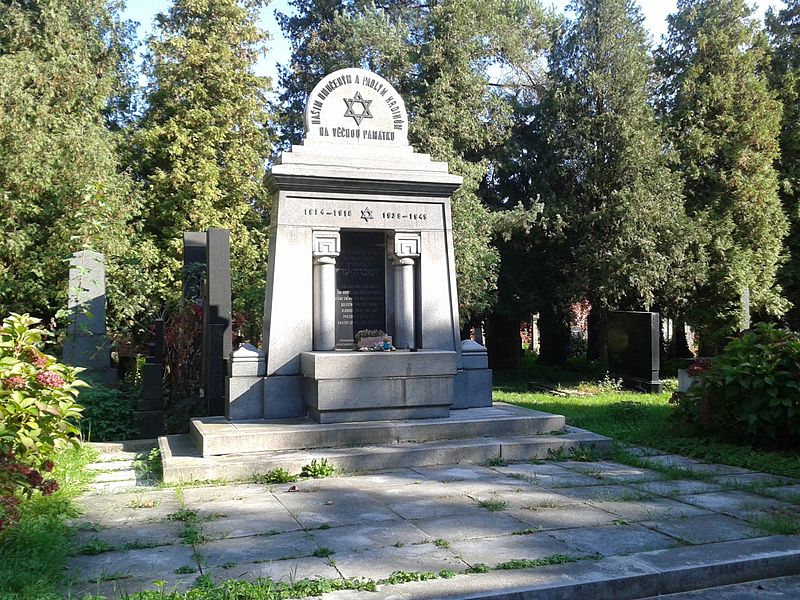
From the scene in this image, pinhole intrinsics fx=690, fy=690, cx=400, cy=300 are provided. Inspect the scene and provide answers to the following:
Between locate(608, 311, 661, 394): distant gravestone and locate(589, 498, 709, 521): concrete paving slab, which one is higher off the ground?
locate(608, 311, 661, 394): distant gravestone

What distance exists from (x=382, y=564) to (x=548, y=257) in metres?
17.3

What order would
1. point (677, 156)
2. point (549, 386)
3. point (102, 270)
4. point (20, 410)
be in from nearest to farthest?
point (20, 410)
point (102, 270)
point (549, 386)
point (677, 156)

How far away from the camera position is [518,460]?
739 cm

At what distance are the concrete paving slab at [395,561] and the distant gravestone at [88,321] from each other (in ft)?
24.6

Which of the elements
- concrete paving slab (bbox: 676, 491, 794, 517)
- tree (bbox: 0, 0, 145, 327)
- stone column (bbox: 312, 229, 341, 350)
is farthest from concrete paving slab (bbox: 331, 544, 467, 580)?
tree (bbox: 0, 0, 145, 327)

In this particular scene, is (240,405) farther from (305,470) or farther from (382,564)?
(382,564)

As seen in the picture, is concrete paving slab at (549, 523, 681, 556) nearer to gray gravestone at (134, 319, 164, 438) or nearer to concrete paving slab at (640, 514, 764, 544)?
concrete paving slab at (640, 514, 764, 544)

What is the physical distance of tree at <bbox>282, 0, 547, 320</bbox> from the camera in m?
18.1

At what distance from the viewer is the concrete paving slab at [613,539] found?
4.41 metres

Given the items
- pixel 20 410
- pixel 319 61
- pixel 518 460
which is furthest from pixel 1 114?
pixel 518 460

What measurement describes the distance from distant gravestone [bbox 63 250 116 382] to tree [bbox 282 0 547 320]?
28.5ft

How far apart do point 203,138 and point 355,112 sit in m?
10.6

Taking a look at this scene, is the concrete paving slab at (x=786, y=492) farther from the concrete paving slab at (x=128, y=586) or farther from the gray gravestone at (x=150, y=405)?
the gray gravestone at (x=150, y=405)

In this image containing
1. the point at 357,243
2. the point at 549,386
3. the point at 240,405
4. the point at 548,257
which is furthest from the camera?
the point at 548,257
